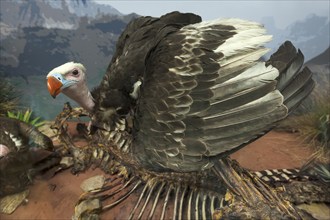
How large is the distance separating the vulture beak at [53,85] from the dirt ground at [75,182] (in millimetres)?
1106

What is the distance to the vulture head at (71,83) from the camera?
7.65 ft

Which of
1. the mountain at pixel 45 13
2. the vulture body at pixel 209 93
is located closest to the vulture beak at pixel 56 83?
the vulture body at pixel 209 93

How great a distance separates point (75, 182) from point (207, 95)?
6.36ft

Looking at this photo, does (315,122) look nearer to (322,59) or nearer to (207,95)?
(207,95)

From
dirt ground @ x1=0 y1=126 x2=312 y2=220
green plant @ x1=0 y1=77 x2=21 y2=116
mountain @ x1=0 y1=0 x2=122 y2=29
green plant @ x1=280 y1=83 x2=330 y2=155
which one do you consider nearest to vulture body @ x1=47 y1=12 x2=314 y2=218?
dirt ground @ x1=0 y1=126 x2=312 y2=220

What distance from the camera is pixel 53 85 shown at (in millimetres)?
2320

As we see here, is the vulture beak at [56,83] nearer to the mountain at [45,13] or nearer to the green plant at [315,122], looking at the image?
the green plant at [315,122]

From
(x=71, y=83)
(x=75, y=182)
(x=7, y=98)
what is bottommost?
(x=75, y=182)

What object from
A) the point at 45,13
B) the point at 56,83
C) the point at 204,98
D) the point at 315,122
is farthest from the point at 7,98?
the point at 315,122

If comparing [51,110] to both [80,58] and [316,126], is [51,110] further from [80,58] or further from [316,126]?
[316,126]

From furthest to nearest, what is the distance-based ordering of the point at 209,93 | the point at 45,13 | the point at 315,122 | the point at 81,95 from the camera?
1. the point at 45,13
2. the point at 315,122
3. the point at 81,95
4. the point at 209,93

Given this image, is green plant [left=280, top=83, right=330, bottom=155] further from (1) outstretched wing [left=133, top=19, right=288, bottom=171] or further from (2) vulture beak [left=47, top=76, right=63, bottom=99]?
(2) vulture beak [left=47, top=76, right=63, bottom=99]

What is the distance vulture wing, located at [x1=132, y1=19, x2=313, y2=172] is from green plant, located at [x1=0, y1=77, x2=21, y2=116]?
3698mm

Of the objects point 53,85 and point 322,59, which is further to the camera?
point 322,59
